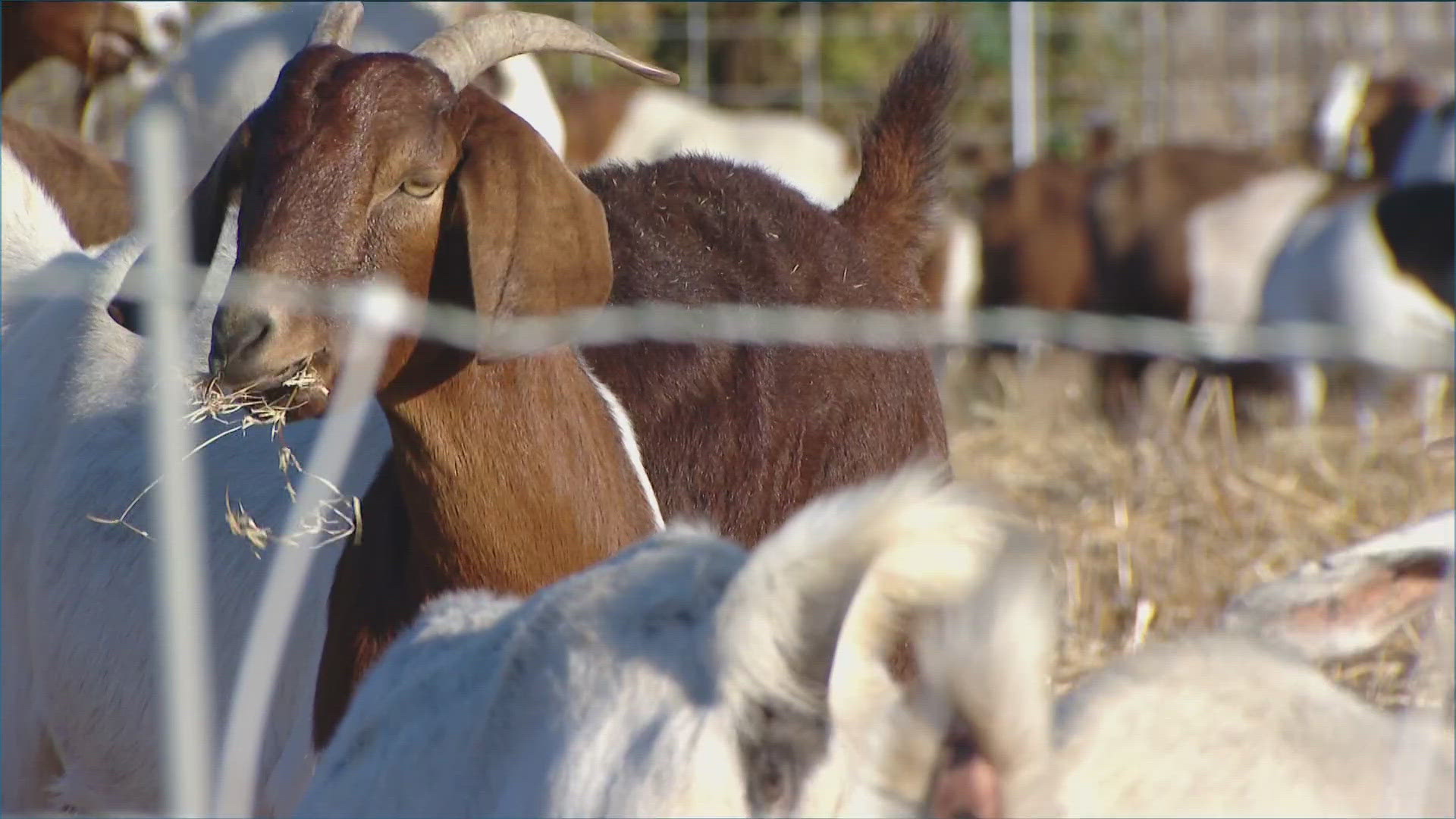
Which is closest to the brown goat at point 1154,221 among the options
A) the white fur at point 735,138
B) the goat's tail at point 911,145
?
the white fur at point 735,138

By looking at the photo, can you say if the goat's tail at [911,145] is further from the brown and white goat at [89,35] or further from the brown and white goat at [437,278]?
the brown and white goat at [89,35]

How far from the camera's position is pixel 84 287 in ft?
9.83

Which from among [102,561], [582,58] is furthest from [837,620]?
[582,58]

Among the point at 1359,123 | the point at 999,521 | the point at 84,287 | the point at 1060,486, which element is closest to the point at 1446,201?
the point at 1060,486

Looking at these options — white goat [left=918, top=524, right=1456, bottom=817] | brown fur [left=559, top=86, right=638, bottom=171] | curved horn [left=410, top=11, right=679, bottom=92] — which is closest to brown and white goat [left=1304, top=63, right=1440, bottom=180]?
brown fur [left=559, top=86, right=638, bottom=171]

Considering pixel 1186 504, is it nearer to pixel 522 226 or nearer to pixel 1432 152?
pixel 522 226

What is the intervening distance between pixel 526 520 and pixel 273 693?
414 mm

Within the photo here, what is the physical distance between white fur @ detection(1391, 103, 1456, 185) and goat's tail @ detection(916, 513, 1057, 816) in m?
7.51

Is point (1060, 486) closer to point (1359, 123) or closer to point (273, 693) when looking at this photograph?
point (273, 693)

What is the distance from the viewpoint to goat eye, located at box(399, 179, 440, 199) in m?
2.16

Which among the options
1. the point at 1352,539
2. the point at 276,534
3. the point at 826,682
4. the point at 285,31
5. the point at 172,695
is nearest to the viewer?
the point at 826,682

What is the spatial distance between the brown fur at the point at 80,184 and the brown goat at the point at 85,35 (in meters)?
1.05

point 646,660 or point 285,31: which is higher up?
point 285,31

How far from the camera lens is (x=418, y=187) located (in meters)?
2.16
